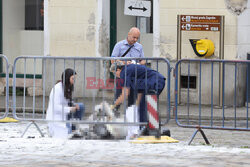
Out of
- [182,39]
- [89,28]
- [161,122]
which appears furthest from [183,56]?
[161,122]

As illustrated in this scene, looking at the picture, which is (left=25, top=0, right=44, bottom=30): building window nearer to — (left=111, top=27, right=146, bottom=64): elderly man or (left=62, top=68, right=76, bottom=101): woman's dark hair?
(left=111, top=27, right=146, bottom=64): elderly man

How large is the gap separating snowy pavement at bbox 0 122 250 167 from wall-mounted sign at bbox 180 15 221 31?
258 inches

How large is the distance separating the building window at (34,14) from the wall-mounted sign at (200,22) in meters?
3.87

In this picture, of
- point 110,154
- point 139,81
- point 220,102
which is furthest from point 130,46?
point 110,154

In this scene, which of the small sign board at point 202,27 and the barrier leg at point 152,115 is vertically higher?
the small sign board at point 202,27

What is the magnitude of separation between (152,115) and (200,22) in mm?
6675

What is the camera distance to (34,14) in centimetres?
1856

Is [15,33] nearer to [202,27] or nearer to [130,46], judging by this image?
[202,27]

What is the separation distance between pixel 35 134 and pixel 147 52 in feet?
24.7

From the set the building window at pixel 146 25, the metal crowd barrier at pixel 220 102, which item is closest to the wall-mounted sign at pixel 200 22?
the building window at pixel 146 25

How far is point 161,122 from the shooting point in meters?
10.2

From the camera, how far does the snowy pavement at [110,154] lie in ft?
24.3

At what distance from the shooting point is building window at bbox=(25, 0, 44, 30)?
60.3ft

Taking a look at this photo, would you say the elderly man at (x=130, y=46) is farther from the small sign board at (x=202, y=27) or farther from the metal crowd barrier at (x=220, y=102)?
the small sign board at (x=202, y=27)
